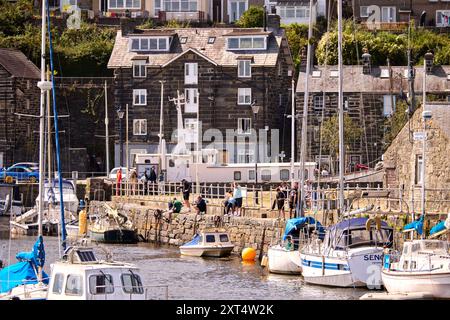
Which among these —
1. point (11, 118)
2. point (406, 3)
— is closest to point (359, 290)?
point (11, 118)

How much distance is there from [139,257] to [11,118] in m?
30.1

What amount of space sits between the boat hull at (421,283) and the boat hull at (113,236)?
21.3 metres

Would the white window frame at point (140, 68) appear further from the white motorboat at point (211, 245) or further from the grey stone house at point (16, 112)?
the white motorboat at point (211, 245)

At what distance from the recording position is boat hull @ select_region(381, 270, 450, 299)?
31.3m

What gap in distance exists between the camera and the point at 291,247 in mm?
40500

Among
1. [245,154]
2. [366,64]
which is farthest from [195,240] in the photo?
[245,154]

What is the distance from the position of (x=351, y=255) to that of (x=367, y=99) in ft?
111

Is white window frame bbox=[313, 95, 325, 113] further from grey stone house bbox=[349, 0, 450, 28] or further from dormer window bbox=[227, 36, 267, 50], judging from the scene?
grey stone house bbox=[349, 0, 450, 28]

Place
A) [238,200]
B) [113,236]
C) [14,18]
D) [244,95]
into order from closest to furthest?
[238,200], [113,236], [244,95], [14,18]

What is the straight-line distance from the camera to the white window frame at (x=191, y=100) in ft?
240

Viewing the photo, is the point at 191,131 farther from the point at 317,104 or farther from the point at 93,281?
the point at 93,281

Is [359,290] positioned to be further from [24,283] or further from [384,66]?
[384,66]

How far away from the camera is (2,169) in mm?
69625

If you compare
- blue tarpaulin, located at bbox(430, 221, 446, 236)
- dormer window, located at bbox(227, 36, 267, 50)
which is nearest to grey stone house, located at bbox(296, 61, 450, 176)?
dormer window, located at bbox(227, 36, 267, 50)
